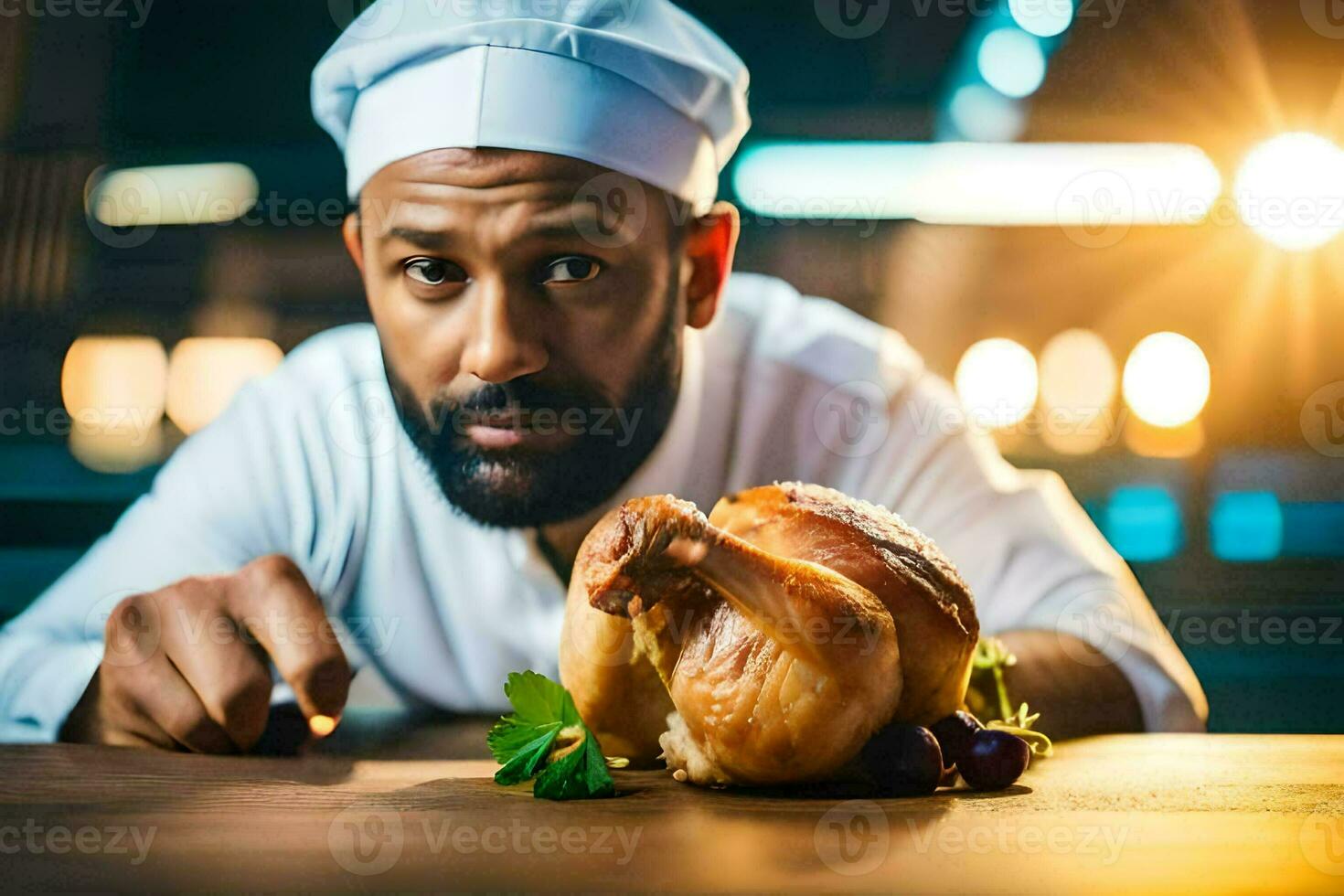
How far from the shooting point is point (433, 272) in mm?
1198

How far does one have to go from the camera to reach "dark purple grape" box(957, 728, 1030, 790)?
874 millimetres

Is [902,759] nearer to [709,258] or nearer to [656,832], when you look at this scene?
[656,832]

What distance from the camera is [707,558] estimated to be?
2.61 ft

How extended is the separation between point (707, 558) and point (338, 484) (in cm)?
67

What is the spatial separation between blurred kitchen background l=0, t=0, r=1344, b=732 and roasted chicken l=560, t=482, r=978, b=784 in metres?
0.50

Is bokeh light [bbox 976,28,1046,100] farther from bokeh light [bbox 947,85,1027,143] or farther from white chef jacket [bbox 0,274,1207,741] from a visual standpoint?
white chef jacket [bbox 0,274,1207,741]

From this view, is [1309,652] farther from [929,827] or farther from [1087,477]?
[929,827]

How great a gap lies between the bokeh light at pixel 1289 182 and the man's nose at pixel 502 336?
2.84 ft

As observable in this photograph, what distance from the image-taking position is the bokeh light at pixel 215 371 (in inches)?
52.4

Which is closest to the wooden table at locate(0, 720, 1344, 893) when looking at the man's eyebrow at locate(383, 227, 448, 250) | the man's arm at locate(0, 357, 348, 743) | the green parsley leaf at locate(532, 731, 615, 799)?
the green parsley leaf at locate(532, 731, 615, 799)

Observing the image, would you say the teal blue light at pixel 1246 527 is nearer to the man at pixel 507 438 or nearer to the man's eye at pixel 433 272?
the man at pixel 507 438

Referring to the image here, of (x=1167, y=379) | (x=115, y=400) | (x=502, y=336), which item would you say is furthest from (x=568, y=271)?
(x=1167, y=379)

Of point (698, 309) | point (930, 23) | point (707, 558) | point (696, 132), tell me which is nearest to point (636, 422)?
point (698, 309)

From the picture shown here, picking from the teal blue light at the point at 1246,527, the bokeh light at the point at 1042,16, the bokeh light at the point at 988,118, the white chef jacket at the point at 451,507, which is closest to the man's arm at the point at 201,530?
the white chef jacket at the point at 451,507
